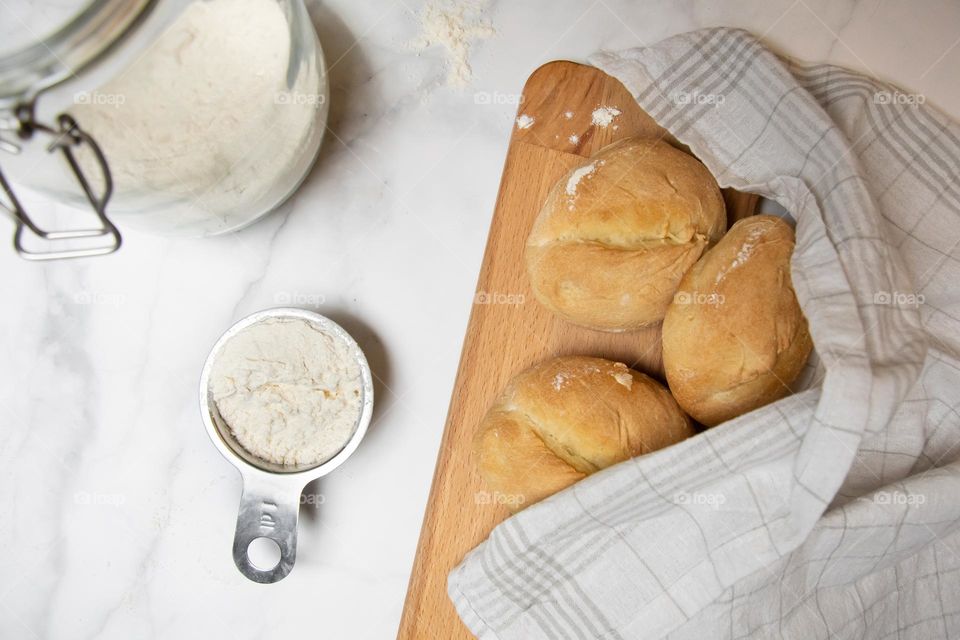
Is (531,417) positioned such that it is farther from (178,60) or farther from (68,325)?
(68,325)

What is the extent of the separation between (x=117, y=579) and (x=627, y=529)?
0.79 meters

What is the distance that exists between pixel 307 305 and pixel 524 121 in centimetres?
43

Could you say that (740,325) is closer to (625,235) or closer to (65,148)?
(625,235)

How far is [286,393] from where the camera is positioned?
109cm

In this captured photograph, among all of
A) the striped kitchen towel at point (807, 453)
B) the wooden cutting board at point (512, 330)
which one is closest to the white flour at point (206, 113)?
the wooden cutting board at point (512, 330)

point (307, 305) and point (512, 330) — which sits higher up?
point (512, 330)

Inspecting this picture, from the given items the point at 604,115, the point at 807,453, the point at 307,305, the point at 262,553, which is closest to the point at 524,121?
the point at 604,115

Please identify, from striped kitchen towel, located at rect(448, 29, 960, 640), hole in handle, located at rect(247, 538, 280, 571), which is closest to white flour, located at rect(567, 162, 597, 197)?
striped kitchen towel, located at rect(448, 29, 960, 640)

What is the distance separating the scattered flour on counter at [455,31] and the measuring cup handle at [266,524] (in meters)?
0.67

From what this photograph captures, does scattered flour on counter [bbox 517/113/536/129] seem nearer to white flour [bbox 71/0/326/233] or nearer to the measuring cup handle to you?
white flour [bbox 71/0/326/233]

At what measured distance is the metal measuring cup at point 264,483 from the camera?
42.7 inches

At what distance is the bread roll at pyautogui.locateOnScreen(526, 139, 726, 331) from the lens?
0.99 metres

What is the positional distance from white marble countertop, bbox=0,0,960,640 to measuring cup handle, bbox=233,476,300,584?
12cm

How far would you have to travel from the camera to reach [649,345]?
43.6 inches
